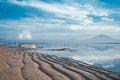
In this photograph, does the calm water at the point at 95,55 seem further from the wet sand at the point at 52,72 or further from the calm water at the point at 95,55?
the wet sand at the point at 52,72

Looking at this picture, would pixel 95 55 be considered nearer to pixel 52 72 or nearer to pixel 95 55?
pixel 95 55

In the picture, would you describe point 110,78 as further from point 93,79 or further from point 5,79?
point 5,79

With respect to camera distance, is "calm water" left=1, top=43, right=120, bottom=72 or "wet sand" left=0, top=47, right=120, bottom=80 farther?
"calm water" left=1, top=43, right=120, bottom=72

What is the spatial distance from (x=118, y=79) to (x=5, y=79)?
5.87 meters

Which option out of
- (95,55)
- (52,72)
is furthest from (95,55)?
(52,72)

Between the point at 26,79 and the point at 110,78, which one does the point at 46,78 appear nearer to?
the point at 26,79

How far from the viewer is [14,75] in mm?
11055

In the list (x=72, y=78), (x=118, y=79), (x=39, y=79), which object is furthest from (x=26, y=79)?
(x=118, y=79)

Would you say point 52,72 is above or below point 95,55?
above

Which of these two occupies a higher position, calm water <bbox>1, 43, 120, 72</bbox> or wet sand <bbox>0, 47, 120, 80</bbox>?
wet sand <bbox>0, 47, 120, 80</bbox>

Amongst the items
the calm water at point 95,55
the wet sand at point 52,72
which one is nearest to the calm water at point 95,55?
the calm water at point 95,55

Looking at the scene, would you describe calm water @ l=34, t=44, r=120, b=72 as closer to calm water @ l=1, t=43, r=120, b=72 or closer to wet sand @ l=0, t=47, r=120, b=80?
calm water @ l=1, t=43, r=120, b=72

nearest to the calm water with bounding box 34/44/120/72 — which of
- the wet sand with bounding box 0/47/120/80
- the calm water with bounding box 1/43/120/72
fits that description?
the calm water with bounding box 1/43/120/72

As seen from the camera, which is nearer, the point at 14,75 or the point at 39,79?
the point at 39,79
